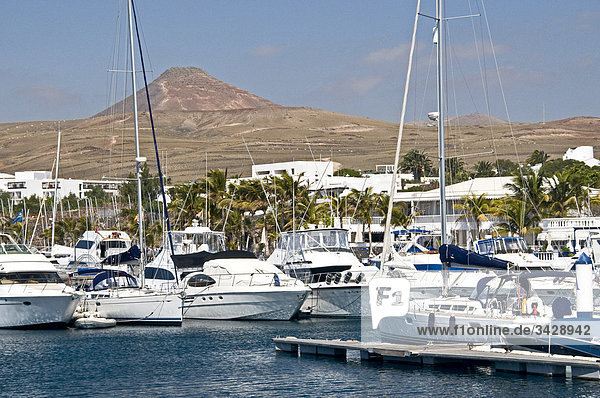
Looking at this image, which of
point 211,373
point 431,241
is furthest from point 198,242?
point 431,241

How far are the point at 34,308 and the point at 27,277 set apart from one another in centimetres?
203

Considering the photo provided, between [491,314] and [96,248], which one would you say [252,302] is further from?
[96,248]

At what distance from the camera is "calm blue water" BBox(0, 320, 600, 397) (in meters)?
26.0

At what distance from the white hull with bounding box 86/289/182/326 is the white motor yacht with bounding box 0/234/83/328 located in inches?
82.0

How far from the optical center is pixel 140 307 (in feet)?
144

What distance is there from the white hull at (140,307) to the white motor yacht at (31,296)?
2.08m

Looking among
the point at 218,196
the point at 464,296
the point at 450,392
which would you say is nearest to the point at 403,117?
the point at 464,296

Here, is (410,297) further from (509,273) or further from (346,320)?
(346,320)

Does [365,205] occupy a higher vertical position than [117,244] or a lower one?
higher

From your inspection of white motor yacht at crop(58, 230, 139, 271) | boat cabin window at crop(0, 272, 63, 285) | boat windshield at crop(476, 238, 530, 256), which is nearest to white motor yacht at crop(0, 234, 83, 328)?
boat cabin window at crop(0, 272, 63, 285)

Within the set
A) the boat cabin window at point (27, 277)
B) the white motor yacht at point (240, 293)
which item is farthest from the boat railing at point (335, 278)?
the boat cabin window at point (27, 277)

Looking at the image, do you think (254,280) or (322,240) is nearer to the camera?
(254,280)

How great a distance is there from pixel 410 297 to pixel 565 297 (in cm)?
564

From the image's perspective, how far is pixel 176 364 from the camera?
3178 centimetres
